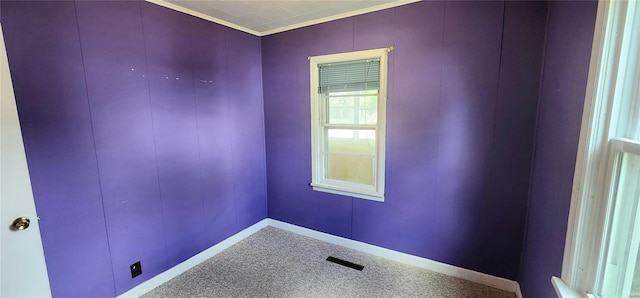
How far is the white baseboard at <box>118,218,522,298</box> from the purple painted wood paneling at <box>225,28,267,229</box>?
0.27m

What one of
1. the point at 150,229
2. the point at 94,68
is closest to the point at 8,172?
the point at 94,68

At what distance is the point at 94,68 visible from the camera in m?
1.78

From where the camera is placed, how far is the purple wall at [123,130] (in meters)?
1.59

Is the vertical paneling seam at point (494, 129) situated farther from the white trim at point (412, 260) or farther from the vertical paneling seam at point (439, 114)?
the white trim at point (412, 260)

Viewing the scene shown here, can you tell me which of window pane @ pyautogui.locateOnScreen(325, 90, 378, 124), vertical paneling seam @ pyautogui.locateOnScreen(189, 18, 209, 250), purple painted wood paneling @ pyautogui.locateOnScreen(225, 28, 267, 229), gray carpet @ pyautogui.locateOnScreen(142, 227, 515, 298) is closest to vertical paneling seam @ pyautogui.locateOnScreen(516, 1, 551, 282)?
gray carpet @ pyautogui.locateOnScreen(142, 227, 515, 298)

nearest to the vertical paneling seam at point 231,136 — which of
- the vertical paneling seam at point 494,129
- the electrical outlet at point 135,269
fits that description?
the electrical outlet at point 135,269

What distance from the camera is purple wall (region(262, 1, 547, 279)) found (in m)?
1.92

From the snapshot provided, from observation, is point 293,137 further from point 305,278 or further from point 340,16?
point 305,278

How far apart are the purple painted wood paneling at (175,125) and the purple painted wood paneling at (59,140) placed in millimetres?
452

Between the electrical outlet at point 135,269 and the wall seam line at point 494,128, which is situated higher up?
the wall seam line at point 494,128

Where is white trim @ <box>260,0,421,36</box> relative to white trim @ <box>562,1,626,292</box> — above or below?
above

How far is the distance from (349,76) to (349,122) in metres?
0.47

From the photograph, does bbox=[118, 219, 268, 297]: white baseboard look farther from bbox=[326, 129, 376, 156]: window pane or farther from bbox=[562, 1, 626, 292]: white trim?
bbox=[562, 1, 626, 292]: white trim

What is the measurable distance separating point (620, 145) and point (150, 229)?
9.21 ft
